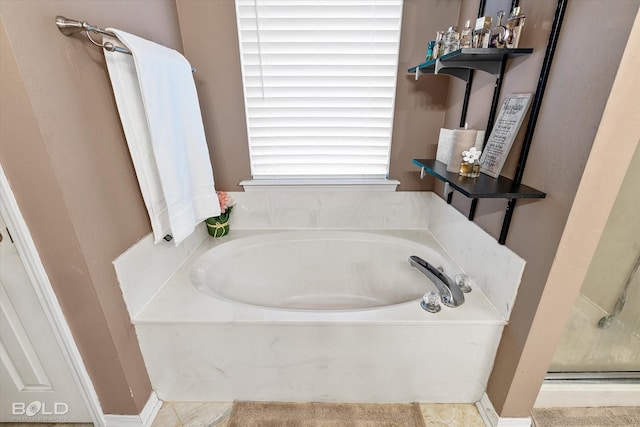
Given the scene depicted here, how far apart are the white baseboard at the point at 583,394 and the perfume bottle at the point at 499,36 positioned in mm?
1399

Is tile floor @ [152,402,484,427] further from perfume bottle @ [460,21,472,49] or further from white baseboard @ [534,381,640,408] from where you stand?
perfume bottle @ [460,21,472,49]

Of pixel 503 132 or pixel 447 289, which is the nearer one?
pixel 503 132

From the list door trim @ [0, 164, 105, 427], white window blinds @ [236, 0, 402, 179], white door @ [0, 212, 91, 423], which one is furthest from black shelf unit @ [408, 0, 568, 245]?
white door @ [0, 212, 91, 423]

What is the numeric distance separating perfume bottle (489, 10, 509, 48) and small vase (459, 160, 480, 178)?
0.41m

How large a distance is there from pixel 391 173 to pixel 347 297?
0.84 m

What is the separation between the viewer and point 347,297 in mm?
1866

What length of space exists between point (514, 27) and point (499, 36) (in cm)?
5

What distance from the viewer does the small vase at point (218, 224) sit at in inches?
69.9

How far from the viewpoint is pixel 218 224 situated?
178cm

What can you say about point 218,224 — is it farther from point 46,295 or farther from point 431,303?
point 431,303

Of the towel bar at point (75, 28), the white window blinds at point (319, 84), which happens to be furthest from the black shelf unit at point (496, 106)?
the towel bar at point (75, 28)

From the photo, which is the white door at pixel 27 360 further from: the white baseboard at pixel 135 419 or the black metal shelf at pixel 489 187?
the black metal shelf at pixel 489 187

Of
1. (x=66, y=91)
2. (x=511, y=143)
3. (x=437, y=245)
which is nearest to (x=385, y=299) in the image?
(x=437, y=245)

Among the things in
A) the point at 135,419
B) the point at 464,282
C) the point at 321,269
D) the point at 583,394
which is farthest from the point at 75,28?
the point at 583,394
